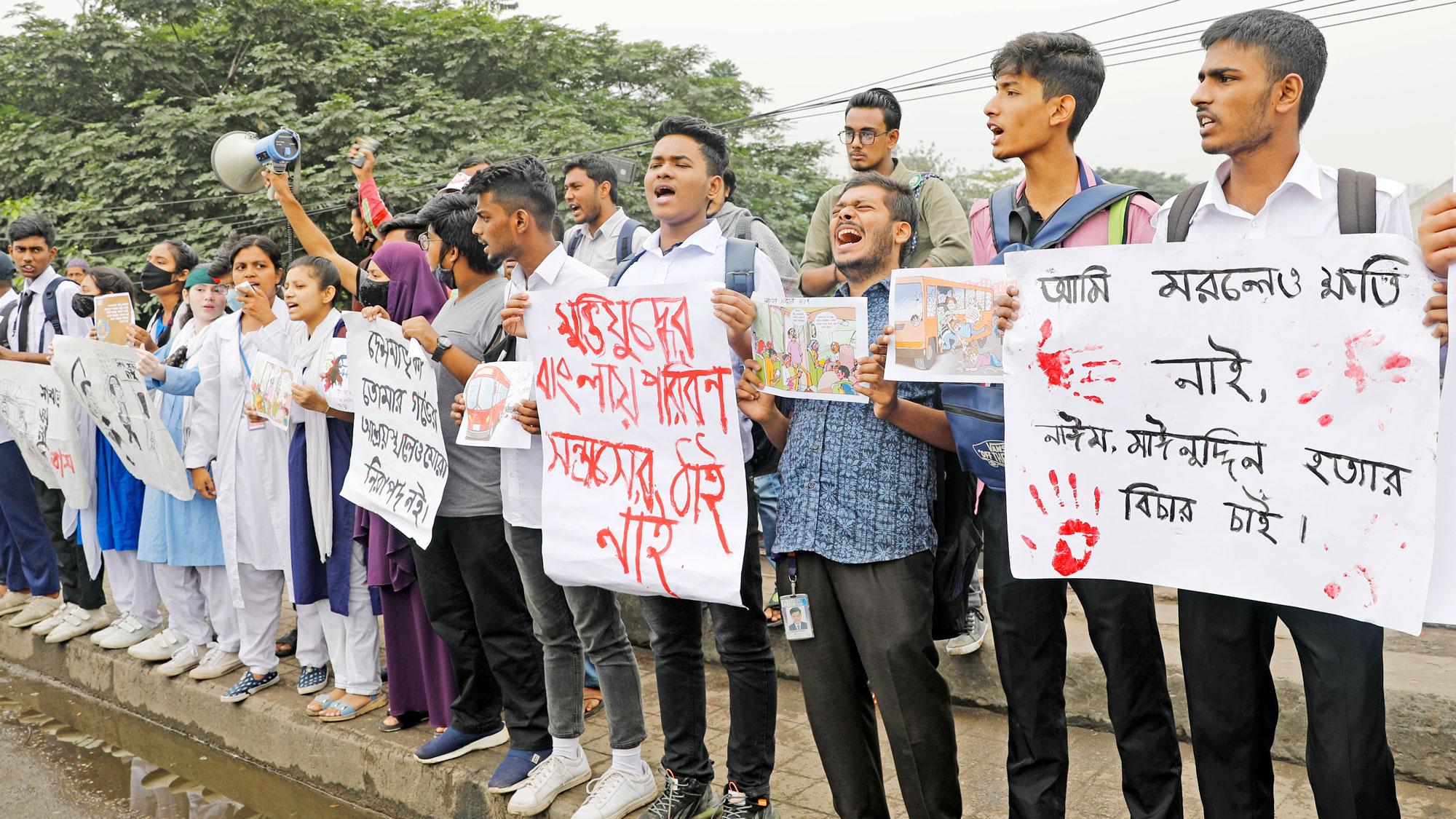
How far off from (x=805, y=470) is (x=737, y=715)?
2.81 feet

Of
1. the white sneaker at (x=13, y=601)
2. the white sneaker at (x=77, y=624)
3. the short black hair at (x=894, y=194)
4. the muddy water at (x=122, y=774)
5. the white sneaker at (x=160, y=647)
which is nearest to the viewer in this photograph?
the short black hair at (x=894, y=194)

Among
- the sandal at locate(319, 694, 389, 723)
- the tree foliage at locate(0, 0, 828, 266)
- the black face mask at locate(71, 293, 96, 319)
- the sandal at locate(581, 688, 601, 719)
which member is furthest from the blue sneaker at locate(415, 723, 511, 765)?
the tree foliage at locate(0, 0, 828, 266)

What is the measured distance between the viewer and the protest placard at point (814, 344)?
282 centimetres

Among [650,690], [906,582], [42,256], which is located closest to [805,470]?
[906,582]

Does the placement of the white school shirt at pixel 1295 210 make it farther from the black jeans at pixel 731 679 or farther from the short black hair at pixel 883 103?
the short black hair at pixel 883 103

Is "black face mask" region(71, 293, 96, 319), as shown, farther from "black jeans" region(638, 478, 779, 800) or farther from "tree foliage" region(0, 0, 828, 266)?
"tree foliage" region(0, 0, 828, 266)

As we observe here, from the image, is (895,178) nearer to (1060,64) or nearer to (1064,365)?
(1060,64)

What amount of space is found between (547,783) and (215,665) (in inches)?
102

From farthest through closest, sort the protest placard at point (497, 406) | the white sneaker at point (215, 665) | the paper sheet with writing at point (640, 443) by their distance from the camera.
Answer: the white sneaker at point (215, 665), the protest placard at point (497, 406), the paper sheet with writing at point (640, 443)

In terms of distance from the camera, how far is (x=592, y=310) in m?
3.43

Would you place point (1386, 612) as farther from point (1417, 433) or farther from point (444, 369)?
point (444, 369)

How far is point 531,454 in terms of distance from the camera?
12.3 ft

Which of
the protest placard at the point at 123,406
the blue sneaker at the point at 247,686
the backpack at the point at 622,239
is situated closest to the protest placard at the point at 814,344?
the backpack at the point at 622,239

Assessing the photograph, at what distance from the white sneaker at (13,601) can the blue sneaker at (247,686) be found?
297 centimetres
